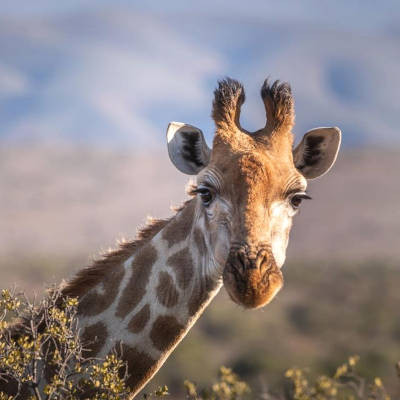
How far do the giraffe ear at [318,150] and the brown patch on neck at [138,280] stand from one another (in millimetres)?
1919

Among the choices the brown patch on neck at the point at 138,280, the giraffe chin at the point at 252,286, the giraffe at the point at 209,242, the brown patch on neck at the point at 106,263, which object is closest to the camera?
the giraffe chin at the point at 252,286

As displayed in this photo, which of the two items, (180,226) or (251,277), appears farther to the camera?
(180,226)

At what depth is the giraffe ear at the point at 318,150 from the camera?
8148 mm

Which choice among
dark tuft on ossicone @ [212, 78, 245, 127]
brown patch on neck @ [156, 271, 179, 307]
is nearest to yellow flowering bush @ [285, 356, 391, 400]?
brown patch on neck @ [156, 271, 179, 307]

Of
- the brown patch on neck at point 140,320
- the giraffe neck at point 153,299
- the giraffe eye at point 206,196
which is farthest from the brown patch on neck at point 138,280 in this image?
the giraffe eye at point 206,196

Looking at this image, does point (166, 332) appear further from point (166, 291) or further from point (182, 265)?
point (182, 265)

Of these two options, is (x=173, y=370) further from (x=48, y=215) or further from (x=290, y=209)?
(x=48, y=215)

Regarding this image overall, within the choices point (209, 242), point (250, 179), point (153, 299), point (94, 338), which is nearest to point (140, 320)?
point (153, 299)

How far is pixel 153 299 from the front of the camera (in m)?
7.56

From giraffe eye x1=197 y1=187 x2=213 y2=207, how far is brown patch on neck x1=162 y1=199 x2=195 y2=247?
46 centimetres

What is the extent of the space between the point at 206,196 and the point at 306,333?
52.1m

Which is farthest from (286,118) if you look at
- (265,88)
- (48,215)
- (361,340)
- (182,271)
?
(48,215)

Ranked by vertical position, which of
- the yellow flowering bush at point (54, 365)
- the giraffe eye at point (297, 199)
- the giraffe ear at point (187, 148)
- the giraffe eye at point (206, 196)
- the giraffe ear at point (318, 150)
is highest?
the giraffe ear at point (318, 150)

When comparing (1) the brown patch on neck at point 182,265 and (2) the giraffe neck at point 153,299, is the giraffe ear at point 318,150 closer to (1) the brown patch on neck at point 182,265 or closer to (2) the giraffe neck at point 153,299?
(2) the giraffe neck at point 153,299
